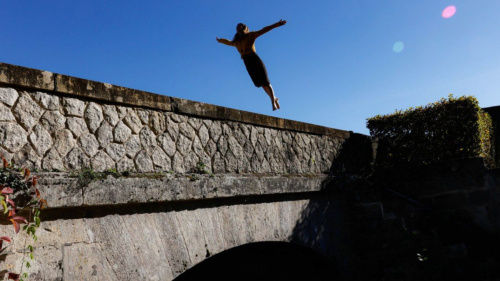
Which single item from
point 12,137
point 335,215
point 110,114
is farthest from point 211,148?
point 335,215

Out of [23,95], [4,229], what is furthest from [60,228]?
[23,95]

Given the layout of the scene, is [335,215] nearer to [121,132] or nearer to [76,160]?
[121,132]

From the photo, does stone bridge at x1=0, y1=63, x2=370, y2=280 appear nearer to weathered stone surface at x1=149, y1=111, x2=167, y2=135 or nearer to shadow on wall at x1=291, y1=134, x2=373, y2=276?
weathered stone surface at x1=149, y1=111, x2=167, y2=135

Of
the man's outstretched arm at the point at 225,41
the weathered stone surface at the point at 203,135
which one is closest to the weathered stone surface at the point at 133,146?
the weathered stone surface at the point at 203,135

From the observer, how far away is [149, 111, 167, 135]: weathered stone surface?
3225 millimetres

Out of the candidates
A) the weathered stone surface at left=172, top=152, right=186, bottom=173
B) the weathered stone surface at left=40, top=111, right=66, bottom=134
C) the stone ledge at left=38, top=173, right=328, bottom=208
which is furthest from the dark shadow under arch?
the weathered stone surface at left=40, top=111, right=66, bottom=134

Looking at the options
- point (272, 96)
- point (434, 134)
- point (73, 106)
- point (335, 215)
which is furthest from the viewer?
point (434, 134)

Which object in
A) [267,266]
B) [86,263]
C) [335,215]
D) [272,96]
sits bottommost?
[267,266]

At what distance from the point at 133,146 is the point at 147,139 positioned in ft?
0.48

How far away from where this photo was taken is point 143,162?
10.1 feet

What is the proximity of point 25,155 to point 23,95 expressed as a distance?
38cm

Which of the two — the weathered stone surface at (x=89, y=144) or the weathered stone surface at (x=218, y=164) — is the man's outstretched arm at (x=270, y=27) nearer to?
the weathered stone surface at (x=218, y=164)

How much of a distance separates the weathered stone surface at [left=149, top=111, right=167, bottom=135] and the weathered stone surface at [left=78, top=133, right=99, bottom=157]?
53 centimetres

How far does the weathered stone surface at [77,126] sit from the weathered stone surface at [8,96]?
344 millimetres
